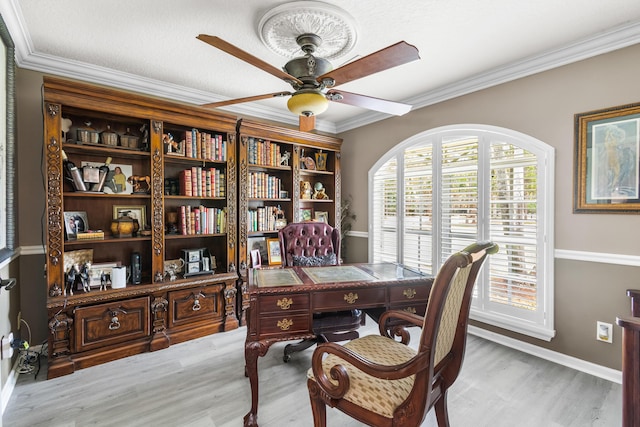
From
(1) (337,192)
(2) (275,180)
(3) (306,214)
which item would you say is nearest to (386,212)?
(1) (337,192)

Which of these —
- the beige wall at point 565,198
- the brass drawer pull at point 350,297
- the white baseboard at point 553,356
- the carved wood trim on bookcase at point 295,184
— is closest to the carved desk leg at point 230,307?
the carved wood trim on bookcase at point 295,184

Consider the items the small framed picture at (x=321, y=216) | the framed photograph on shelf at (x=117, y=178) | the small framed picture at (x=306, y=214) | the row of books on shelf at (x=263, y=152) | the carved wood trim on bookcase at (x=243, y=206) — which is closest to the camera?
the framed photograph on shelf at (x=117, y=178)

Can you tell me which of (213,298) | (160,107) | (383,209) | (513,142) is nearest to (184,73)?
(160,107)

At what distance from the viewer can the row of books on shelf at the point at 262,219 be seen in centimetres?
361

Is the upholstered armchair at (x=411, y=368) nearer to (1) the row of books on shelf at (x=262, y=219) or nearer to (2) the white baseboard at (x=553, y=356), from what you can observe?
(2) the white baseboard at (x=553, y=356)

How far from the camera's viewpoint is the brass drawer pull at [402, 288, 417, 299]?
6.40ft

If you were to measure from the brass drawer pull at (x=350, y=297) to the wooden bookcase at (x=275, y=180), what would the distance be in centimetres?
170

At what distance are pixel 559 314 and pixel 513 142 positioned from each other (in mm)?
1517

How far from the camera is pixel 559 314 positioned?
251cm

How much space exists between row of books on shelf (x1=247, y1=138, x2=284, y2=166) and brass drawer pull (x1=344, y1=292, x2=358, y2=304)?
86.3 inches

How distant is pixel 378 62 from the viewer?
1657 millimetres

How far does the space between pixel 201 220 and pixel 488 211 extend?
2.88m

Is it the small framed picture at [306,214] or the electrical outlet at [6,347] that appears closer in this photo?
the electrical outlet at [6,347]

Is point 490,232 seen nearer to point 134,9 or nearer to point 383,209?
point 383,209
